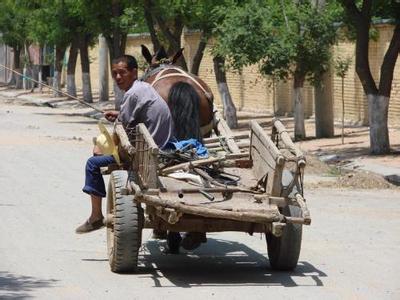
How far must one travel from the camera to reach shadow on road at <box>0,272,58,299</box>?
347 inches

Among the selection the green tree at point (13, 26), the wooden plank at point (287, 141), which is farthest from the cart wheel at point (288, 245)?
the green tree at point (13, 26)

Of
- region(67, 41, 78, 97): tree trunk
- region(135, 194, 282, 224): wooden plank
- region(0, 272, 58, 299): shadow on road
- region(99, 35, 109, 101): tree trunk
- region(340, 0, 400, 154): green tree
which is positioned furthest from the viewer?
region(67, 41, 78, 97): tree trunk

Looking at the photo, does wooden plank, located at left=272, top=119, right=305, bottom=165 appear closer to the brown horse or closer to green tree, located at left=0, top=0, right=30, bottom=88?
the brown horse

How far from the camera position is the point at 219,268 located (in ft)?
34.6

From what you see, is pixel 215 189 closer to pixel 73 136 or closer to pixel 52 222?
pixel 52 222

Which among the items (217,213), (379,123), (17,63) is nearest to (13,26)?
(17,63)

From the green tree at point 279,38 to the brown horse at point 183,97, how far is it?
47.6ft

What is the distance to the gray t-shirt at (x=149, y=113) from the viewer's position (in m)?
10.5

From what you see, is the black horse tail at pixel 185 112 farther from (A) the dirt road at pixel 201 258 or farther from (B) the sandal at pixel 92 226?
(A) the dirt road at pixel 201 258

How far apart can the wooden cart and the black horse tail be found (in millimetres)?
558

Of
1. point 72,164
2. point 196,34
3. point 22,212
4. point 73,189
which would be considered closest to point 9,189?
point 73,189

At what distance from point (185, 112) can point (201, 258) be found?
1.43m

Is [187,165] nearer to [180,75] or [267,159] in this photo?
[267,159]

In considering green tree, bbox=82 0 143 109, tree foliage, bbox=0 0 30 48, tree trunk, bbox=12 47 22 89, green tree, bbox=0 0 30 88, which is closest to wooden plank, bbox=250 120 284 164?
green tree, bbox=82 0 143 109
